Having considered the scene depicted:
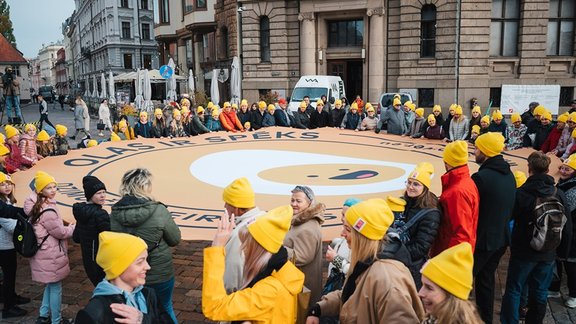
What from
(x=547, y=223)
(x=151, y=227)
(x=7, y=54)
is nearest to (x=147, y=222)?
(x=151, y=227)

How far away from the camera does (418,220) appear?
4.76 meters

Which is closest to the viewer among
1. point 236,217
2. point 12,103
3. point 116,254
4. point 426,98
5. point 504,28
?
point 116,254

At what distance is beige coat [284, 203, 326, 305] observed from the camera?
14.5ft

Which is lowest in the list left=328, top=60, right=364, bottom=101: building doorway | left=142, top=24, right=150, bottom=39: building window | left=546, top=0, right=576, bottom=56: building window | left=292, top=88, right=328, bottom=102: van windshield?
left=292, top=88, right=328, bottom=102: van windshield

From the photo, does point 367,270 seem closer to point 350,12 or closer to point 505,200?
point 505,200

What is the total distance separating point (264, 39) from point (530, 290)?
3145 cm

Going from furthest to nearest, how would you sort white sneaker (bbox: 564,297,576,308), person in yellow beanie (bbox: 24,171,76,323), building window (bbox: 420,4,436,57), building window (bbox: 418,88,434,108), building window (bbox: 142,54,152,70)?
building window (bbox: 142,54,152,70)
building window (bbox: 418,88,434,108)
building window (bbox: 420,4,436,57)
white sneaker (bbox: 564,297,576,308)
person in yellow beanie (bbox: 24,171,76,323)

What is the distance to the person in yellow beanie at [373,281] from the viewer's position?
128 inches

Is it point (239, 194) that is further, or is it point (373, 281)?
point (239, 194)

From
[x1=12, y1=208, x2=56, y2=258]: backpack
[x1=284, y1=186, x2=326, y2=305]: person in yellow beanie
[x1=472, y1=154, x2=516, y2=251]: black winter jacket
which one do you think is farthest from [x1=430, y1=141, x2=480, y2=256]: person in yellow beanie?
[x1=12, y1=208, x2=56, y2=258]: backpack

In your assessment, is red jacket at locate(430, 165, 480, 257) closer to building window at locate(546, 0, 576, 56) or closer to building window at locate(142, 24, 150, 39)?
building window at locate(546, 0, 576, 56)

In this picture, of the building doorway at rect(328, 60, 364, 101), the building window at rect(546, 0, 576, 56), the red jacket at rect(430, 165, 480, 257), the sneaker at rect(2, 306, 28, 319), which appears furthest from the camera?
the building doorway at rect(328, 60, 364, 101)

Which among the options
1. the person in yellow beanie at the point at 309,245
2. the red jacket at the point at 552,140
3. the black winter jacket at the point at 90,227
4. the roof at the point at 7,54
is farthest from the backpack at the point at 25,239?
the roof at the point at 7,54

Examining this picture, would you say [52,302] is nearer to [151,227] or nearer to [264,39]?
[151,227]
